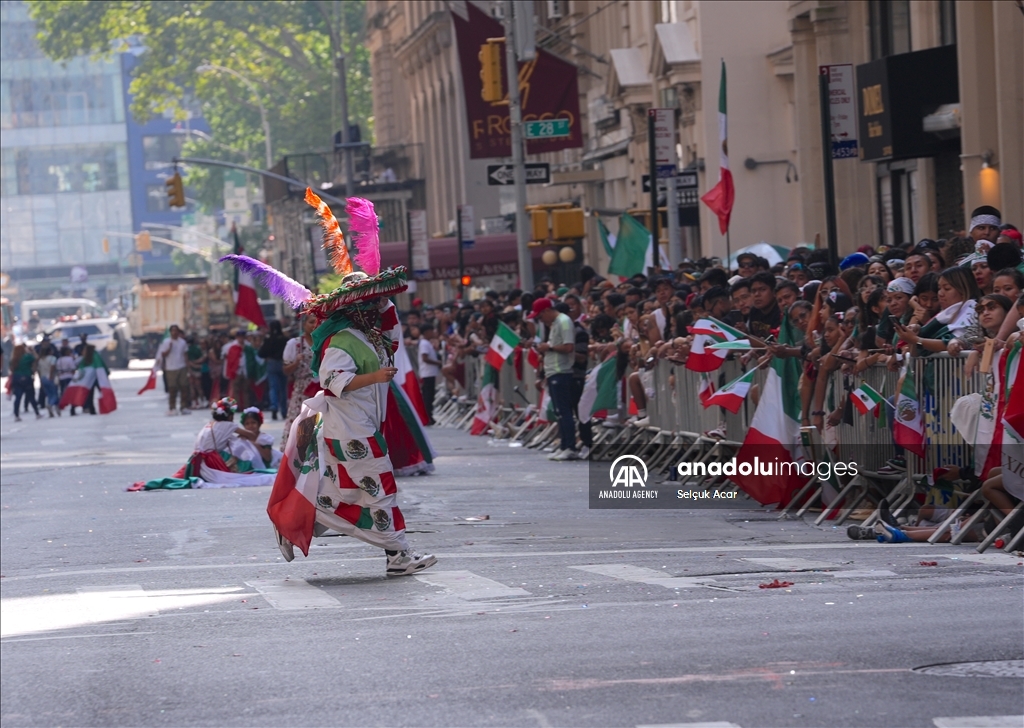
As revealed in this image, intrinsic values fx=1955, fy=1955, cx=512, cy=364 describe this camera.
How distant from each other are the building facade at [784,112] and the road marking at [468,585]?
10830mm

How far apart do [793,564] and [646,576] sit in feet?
2.88

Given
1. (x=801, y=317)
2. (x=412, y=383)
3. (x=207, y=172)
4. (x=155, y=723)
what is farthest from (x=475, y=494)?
(x=207, y=172)


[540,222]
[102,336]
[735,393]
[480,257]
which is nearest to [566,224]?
[540,222]

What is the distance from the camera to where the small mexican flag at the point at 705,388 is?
16438 mm

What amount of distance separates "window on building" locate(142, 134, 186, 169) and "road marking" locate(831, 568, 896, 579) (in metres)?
142

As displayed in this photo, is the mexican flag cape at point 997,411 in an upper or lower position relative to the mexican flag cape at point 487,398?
upper

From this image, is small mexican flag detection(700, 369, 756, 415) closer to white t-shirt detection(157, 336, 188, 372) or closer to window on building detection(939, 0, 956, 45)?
window on building detection(939, 0, 956, 45)

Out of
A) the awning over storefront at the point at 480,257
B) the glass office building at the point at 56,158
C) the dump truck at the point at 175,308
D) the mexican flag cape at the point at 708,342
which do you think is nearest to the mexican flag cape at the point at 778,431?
the mexican flag cape at the point at 708,342

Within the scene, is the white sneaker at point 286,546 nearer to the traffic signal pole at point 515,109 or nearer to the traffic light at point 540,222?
the traffic signal pole at point 515,109

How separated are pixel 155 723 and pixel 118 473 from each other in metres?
15.1

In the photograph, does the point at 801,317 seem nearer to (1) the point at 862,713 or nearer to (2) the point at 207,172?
(1) the point at 862,713

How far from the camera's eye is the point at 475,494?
1728 centimetres

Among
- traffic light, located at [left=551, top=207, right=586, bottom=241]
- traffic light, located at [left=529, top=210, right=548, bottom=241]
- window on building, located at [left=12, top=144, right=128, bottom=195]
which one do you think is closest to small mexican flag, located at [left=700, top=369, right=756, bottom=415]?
traffic light, located at [left=551, top=207, right=586, bottom=241]

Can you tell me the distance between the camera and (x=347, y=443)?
11367 mm
